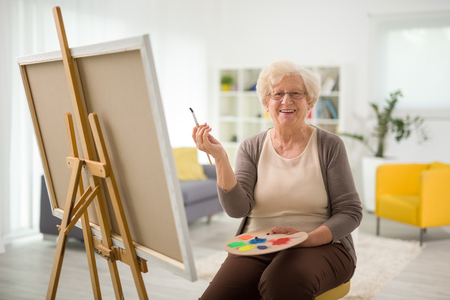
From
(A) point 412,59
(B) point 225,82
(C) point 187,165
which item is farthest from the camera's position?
(B) point 225,82

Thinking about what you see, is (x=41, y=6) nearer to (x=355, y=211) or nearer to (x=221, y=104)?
A: (x=221, y=104)

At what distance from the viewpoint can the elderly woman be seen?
57.2 inches

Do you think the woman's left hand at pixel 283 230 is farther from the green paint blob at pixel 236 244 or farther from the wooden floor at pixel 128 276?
the wooden floor at pixel 128 276

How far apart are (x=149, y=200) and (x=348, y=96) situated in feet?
15.1

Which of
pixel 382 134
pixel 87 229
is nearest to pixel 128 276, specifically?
pixel 87 229

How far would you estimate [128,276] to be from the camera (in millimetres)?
2920

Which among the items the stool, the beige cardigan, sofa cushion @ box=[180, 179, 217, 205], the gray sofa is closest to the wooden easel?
the beige cardigan

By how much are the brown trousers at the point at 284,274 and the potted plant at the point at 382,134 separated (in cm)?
354

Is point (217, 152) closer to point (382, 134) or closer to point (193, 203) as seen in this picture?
point (193, 203)

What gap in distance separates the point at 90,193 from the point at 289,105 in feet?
2.67

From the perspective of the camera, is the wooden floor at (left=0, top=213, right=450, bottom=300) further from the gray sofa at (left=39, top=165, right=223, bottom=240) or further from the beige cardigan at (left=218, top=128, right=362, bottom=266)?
the beige cardigan at (left=218, top=128, right=362, bottom=266)

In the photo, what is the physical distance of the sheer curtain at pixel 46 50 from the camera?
359 centimetres

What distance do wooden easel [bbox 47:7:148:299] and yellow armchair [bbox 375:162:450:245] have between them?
9.36ft

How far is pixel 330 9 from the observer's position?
5562 millimetres
